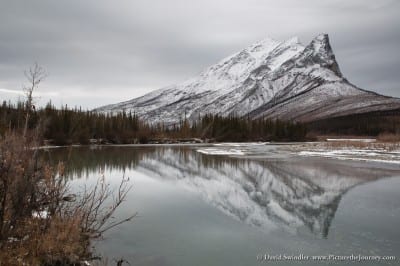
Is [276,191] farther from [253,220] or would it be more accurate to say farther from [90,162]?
[90,162]

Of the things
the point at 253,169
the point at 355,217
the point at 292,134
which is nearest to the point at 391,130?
the point at 292,134

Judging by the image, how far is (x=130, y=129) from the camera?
340 feet

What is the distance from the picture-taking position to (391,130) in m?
176

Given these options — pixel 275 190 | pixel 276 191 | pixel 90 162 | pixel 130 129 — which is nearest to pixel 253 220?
pixel 276 191

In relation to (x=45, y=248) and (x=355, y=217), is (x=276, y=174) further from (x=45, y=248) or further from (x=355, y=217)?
(x=45, y=248)

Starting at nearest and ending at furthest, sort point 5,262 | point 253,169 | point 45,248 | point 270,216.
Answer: point 5,262 < point 45,248 < point 270,216 < point 253,169

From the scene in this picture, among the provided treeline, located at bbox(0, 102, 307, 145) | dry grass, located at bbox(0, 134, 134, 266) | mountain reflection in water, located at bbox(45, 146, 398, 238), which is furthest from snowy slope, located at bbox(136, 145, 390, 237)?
treeline, located at bbox(0, 102, 307, 145)

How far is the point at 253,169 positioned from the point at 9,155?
23.1 m

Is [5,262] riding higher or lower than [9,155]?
lower

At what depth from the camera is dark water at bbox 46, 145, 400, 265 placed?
9.38m

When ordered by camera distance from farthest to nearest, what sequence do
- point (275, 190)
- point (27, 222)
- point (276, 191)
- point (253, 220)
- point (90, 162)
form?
point (90, 162) → point (275, 190) → point (276, 191) → point (253, 220) → point (27, 222)

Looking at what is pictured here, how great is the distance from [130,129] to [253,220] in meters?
93.1

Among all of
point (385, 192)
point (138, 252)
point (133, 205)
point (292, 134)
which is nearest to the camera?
point (138, 252)

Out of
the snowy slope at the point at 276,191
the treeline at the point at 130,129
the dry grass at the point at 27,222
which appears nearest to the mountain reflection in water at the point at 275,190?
the snowy slope at the point at 276,191
